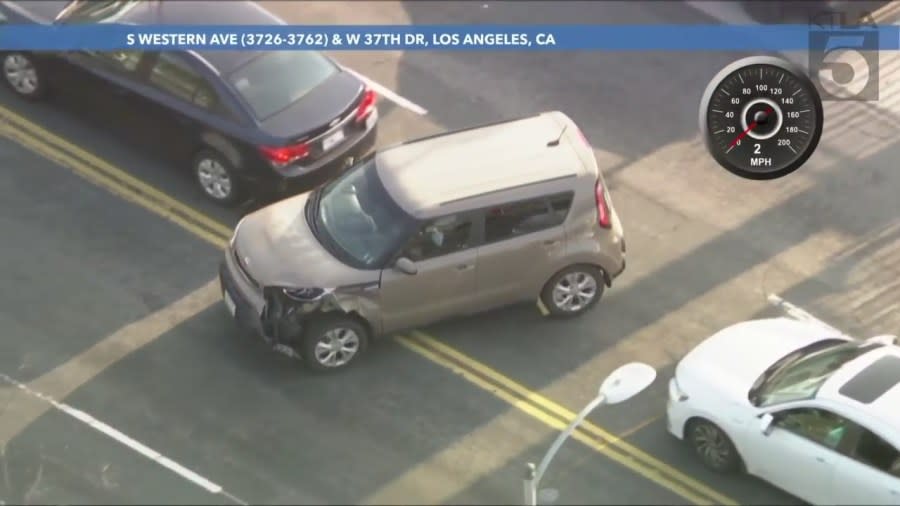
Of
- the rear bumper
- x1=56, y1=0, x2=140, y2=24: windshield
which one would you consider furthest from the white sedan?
x1=56, y1=0, x2=140, y2=24: windshield

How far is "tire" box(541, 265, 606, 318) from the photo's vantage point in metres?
15.8

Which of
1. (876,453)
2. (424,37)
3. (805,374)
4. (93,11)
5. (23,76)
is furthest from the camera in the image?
(424,37)

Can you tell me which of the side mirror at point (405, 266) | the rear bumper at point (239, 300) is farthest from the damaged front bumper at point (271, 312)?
the side mirror at point (405, 266)

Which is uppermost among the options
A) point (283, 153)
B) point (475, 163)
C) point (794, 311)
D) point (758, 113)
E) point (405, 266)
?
point (758, 113)

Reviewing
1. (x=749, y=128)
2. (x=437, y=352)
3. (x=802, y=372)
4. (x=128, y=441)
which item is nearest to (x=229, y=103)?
(x=437, y=352)

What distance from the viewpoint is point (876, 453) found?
13.5 meters

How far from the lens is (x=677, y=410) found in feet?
47.8

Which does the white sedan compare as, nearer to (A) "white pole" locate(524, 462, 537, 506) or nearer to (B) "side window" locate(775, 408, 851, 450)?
(B) "side window" locate(775, 408, 851, 450)

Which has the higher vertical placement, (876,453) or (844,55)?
(844,55)

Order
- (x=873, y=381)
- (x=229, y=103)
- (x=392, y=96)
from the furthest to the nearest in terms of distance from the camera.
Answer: (x=392, y=96) < (x=229, y=103) < (x=873, y=381)

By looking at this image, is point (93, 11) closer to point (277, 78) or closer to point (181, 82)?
point (181, 82)

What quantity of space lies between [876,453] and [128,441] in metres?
Answer: 6.75

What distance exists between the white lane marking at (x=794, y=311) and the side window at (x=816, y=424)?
2.32 m

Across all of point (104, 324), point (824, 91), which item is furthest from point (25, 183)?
point (824, 91)
